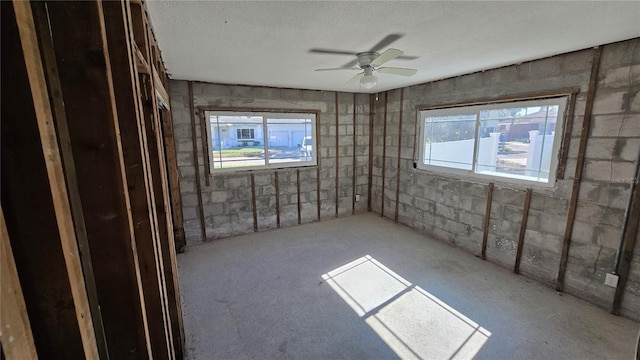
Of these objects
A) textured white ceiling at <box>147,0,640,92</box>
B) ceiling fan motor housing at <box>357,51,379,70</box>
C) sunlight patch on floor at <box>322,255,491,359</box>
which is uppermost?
textured white ceiling at <box>147,0,640,92</box>

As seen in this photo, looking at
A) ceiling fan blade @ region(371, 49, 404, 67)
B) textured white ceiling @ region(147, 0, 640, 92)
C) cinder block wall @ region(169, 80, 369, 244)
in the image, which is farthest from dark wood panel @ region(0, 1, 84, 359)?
cinder block wall @ region(169, 80, 369, 244)

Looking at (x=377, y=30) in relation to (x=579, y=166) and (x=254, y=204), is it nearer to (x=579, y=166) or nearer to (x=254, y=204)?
(x=579, y=166)

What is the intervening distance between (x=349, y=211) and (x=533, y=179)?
3.01 meters

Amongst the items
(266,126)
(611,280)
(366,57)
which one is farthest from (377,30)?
(611,280)

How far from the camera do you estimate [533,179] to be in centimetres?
296

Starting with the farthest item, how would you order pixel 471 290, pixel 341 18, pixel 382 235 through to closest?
pixel 382 235
pixel 471 290
pixel 341 18

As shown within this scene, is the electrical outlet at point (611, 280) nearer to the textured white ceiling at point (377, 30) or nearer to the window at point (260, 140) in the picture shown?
A: the textured white ceiling at point (377, 30)

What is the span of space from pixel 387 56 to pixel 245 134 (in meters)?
2.67

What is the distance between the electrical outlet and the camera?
7.80ft

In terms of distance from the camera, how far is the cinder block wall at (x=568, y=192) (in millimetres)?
2303

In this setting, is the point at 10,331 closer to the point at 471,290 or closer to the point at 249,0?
the point at 249,0

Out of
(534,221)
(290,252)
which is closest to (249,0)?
(290,252)

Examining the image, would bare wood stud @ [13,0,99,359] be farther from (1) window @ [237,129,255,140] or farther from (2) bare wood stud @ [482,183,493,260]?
(2) bare wood stud @ [482,183,493,260]

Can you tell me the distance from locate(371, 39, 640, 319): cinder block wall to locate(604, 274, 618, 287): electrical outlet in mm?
48
